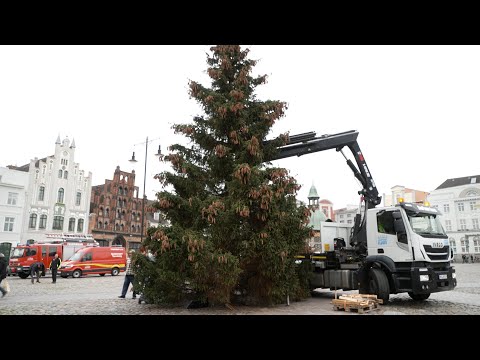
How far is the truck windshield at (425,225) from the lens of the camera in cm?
1262

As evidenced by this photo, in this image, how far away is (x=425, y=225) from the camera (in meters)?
12.8

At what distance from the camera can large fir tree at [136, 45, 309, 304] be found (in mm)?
11260

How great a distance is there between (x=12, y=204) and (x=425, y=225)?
162ft

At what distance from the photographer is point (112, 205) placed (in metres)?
63.3

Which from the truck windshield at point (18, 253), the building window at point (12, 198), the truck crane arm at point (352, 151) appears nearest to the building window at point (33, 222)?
the building window at point (12, 198)

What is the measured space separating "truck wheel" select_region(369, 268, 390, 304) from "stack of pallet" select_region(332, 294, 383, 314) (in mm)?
513

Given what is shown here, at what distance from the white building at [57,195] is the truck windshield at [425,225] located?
165 feet

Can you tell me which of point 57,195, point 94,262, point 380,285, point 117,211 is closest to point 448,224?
point 117,211

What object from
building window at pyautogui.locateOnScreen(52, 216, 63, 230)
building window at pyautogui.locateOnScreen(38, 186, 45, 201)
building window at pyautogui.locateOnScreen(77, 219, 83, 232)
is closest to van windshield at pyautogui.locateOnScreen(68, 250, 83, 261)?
building window at pyautogui.locateOnScreen(52, 216, 63, 230)

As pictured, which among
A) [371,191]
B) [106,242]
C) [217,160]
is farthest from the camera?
[106,242]
